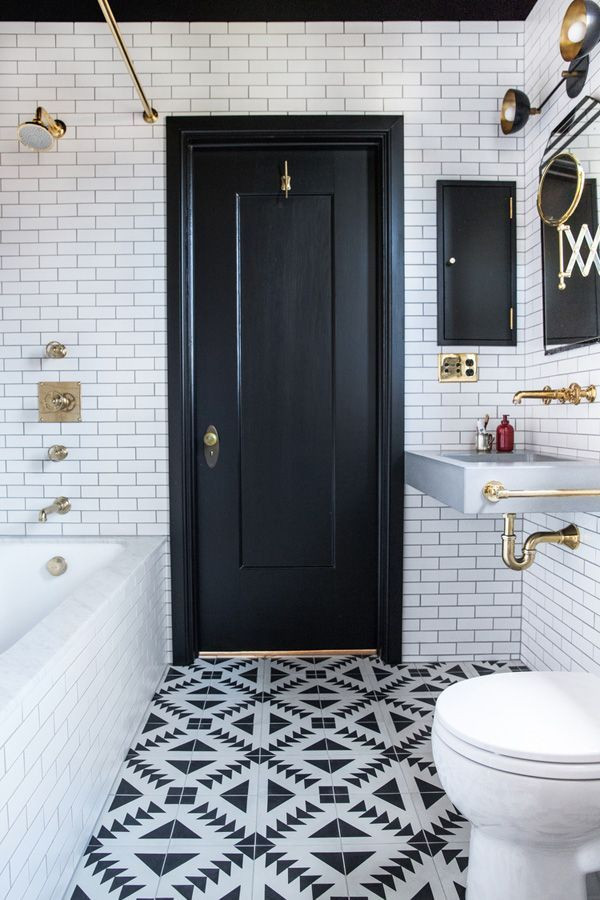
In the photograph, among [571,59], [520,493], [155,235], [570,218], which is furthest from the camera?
A: [155,235]

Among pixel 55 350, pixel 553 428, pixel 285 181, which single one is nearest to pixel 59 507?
pixel 55 350

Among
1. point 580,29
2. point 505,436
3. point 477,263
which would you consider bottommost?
point 505,436

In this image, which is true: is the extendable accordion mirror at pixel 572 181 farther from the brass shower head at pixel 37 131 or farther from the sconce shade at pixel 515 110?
the brass shower head at pixel 37 131

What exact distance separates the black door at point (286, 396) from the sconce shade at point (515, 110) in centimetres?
54

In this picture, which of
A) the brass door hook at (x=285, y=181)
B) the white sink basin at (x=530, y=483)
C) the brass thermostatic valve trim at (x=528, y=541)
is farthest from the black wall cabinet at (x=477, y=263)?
the white sink basin at (x=530, y=483)

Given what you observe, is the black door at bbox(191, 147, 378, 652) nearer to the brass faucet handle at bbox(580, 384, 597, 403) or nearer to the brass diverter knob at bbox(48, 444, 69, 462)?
the brass diverter knob at bbox(48, 444, 69, 462)

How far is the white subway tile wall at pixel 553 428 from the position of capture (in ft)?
7.07

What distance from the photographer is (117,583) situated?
2.05 meters

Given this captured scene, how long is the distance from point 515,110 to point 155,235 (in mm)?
1477

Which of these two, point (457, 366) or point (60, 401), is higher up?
point (457, 366)

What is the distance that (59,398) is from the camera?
2727mm

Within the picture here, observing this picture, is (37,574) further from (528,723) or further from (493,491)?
(528,723)

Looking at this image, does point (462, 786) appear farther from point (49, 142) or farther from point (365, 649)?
point (49, 142)

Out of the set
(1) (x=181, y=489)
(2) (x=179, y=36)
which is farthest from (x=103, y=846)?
(2) (x=179, y=36)
